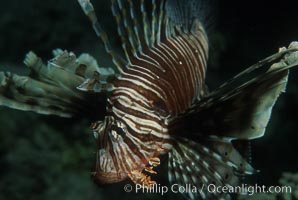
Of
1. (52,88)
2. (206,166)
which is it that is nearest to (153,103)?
(206,166)

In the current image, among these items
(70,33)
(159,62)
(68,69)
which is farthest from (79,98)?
(70,33)

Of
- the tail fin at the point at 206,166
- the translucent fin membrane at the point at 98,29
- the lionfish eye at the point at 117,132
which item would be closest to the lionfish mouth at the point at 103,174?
the lionfish eye at the point at 117,132

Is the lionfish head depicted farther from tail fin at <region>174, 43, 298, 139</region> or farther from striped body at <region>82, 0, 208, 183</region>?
tail fin at <region>174, 43, 298, 139</region>

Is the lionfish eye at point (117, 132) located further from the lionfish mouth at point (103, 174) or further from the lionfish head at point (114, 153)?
the lionfish mouth at point (103, 174)

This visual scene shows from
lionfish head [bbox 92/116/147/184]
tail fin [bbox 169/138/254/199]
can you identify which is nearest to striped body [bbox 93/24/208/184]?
lionfish head [bbox 92/116/147/184]

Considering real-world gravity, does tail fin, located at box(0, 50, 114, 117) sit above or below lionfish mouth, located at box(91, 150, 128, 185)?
above

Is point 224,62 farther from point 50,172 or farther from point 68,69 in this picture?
point 68,69
